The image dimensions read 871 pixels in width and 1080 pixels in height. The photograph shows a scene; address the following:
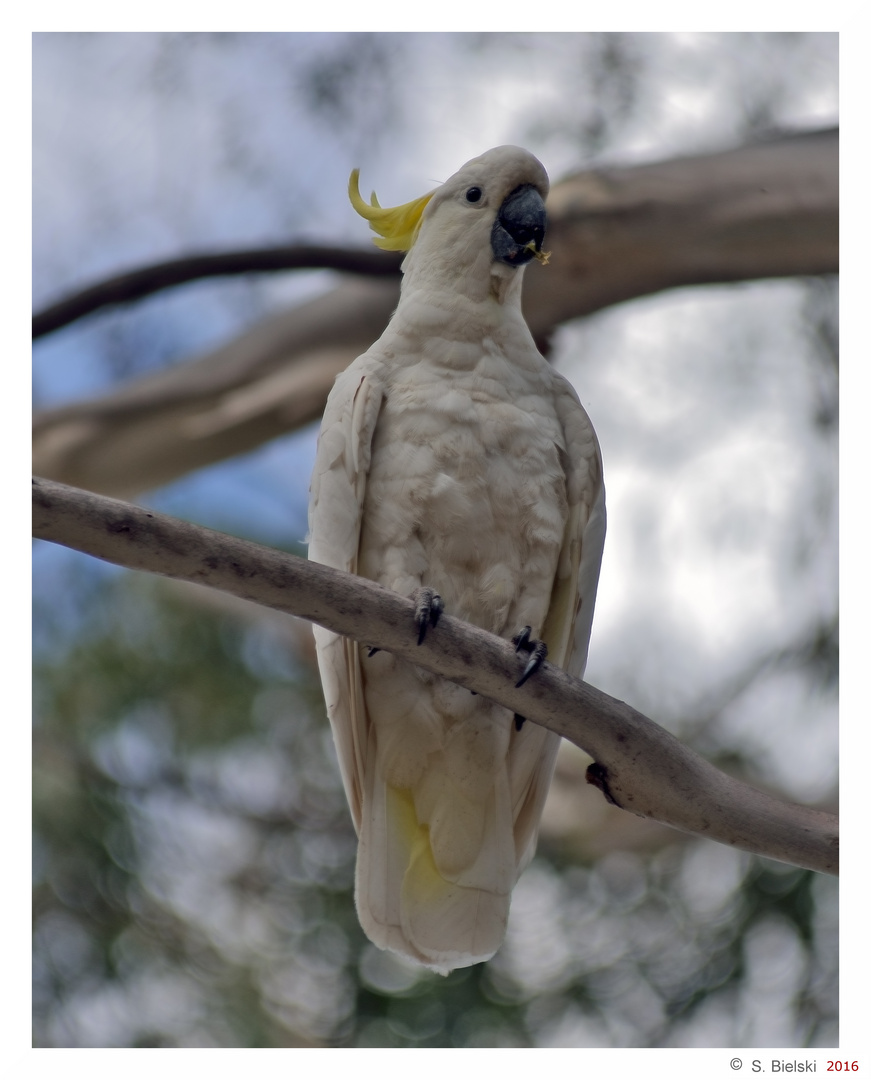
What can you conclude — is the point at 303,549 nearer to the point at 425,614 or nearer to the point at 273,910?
A: the point at 273,910

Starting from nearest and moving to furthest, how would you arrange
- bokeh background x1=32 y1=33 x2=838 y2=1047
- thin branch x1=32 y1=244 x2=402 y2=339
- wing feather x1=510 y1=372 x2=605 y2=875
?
1. wing feather x1=510 y1=372 x2=605 y2=875
2. bokeh background x1=32 y1=33 x2=838 y2=1047
3. thin branch x1=32 y1=244 x2=402 y2=339

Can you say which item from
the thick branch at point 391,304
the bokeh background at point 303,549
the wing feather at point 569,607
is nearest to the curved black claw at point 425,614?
the wing feather at point 569,607

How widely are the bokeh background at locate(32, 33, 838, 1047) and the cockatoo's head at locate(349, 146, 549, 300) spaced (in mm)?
170

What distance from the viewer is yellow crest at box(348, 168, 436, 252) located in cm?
192

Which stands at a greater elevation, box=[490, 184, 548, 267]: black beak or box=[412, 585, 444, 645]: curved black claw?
box=[490, 184, 548, 267]: black beak

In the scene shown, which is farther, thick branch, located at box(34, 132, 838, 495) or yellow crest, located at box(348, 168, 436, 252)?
thick branch, located at box(34, 132, 838, 495)

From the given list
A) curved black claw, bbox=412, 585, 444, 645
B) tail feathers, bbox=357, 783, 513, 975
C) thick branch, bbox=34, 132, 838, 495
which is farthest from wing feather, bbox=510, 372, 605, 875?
thick branch, bbox=34, 132, 838, 495

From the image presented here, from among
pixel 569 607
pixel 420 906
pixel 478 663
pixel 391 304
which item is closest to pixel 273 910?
pixel 420 906

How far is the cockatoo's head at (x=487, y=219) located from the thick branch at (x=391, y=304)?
50 cm

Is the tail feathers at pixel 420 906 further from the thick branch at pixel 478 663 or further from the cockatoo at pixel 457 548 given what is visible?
the thick branch at pixel 478 663

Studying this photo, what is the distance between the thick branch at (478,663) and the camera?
4.08ft

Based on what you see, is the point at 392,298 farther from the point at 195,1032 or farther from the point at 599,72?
the point at 195,1032

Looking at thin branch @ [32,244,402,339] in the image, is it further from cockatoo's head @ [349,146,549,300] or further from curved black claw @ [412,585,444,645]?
curved black claw @ [412,585,444,645]
